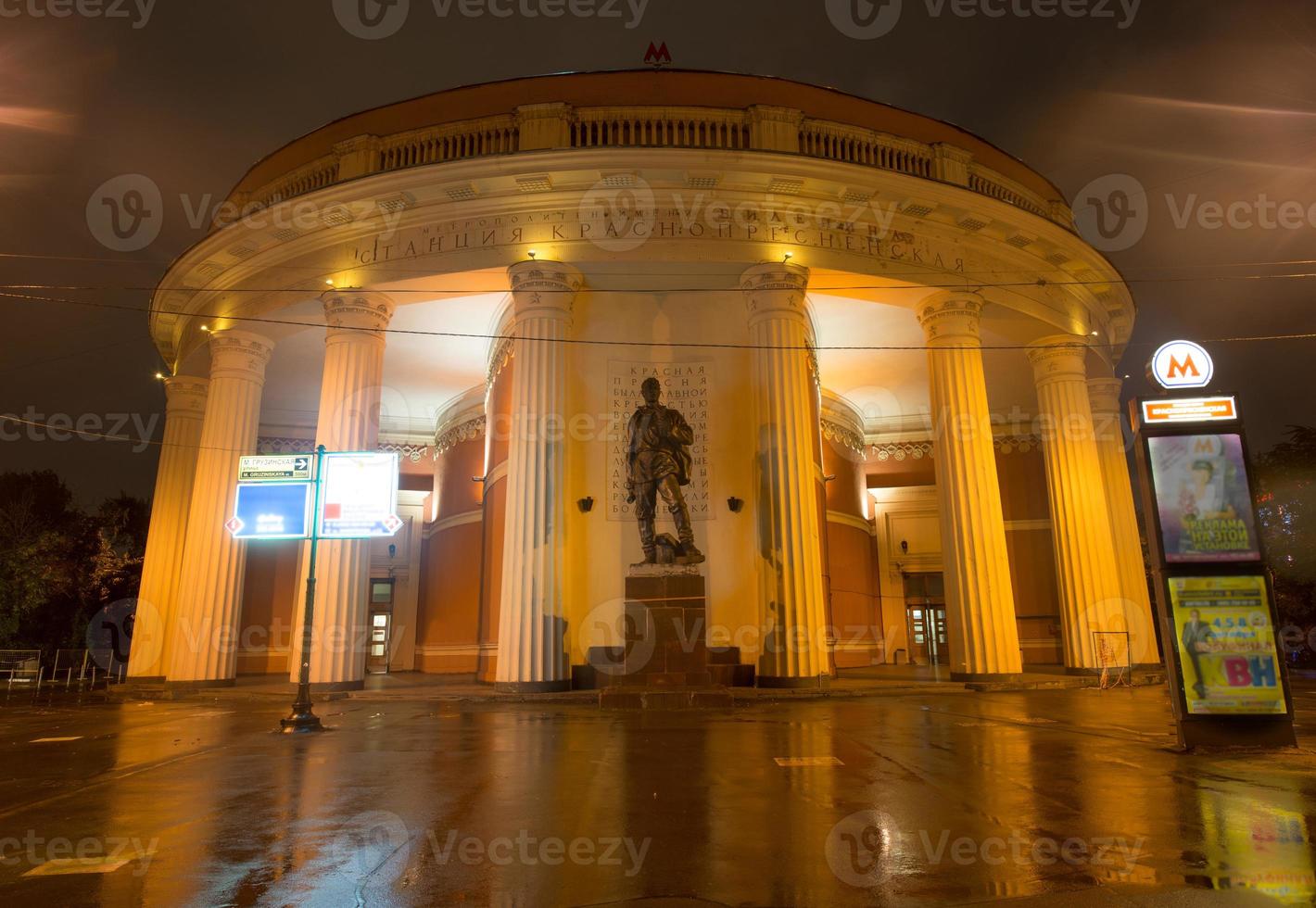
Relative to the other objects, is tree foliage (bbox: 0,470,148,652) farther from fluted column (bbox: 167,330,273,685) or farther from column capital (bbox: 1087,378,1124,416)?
column capital (bbox: 1087,378,1124,416)

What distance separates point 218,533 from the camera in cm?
1811

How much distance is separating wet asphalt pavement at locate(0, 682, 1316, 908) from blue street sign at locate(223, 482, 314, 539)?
390cm

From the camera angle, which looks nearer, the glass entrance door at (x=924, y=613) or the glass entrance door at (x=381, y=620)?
the glass entrance door at (x=381, y=620)

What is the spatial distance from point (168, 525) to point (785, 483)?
55.7 feet

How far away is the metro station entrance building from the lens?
1570 centimetres

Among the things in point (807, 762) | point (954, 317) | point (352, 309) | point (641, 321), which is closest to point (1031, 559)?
point (954, 317)

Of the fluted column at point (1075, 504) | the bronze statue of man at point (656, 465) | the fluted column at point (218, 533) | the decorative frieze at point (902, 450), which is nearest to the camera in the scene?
the bronze statue of man at point (656, 465)

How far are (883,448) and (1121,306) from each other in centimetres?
938

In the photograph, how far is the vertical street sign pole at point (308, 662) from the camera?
10820 millimetres

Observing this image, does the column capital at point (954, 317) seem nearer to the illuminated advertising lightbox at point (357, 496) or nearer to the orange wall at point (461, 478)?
the illuminated advertising lightbox at point (357, 496)

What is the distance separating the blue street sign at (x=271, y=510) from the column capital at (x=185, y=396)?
11196mm

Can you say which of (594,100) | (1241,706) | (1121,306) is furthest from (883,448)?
(1241,706)

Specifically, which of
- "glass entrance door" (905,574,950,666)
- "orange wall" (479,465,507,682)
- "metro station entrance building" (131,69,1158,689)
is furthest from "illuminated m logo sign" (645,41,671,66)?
"glass entrance door" (905,574,950,666)

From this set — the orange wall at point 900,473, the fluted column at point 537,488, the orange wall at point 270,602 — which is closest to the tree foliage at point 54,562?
the orange wall at point 270,602
